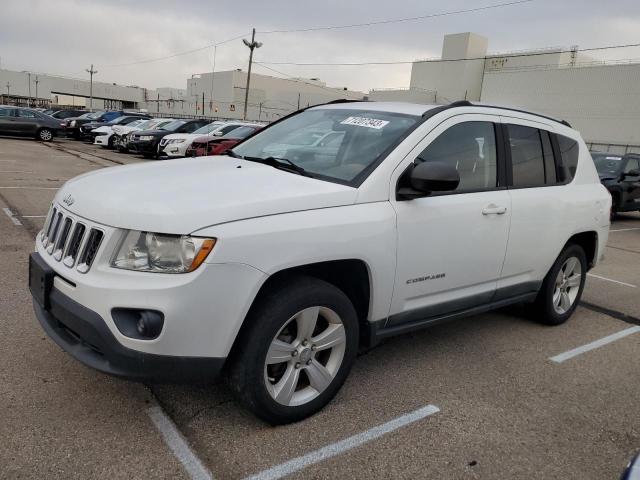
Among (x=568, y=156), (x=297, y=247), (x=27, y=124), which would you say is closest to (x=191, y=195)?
(x=297, y=247)

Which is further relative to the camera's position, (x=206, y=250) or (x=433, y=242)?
(x=433, y=242)

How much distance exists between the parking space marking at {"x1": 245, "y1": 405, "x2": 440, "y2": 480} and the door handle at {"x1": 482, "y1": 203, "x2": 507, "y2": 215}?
4.48ft

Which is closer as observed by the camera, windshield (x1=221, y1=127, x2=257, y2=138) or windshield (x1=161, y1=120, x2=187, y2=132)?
windshield (x1=221, y1=127, x2=257, y2=138)

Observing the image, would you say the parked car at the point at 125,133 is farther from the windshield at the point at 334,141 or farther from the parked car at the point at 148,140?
the windshield at the point at 334,141

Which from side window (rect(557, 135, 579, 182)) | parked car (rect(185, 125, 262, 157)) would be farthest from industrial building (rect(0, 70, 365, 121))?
side window (rect(557, 135, 579, 182))

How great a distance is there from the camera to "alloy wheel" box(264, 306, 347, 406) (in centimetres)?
287

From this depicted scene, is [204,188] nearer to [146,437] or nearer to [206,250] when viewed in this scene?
[206,250]

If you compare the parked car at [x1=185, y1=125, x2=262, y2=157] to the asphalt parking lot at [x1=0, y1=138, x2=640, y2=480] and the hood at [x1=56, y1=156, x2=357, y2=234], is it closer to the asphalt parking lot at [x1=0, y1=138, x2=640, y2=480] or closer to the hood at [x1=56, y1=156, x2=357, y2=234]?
the asphalt parking lot at [x1=0, y1=138, x2=640, y2=480]

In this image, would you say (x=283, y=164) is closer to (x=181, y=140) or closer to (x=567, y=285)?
(x=567, y=285)

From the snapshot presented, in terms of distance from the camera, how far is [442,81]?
71750 millimetres

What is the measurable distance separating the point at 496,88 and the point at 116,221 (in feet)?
227

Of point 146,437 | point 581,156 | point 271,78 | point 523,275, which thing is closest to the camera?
point 146,437

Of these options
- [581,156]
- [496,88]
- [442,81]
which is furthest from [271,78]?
[581,156]

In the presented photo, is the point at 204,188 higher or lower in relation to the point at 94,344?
higher
